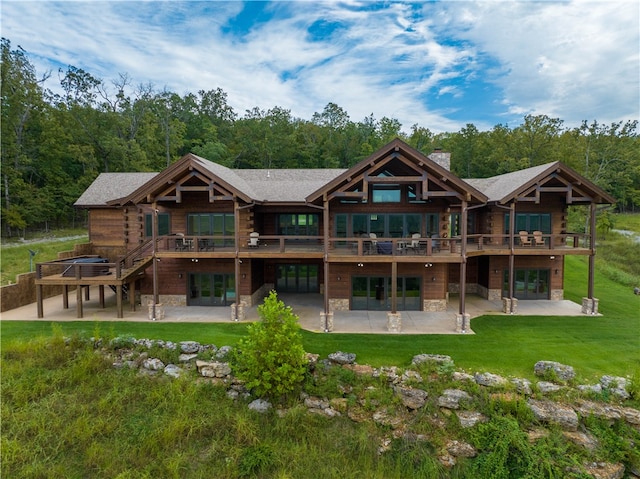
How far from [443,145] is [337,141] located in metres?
17.4

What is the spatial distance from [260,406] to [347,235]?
886 centimetres

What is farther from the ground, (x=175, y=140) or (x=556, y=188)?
(x=175, y=140)

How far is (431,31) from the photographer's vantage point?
19.2 meters

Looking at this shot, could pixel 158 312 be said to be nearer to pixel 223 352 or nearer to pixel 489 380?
pixel 223 352

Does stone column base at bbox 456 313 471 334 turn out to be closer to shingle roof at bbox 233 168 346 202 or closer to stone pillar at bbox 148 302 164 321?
shingle roof at bbox 233 168 346 202

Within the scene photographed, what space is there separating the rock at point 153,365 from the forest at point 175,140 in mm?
25331

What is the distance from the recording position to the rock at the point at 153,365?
10.1 m

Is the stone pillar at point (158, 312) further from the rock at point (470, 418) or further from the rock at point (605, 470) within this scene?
the rock at point (605, 470)

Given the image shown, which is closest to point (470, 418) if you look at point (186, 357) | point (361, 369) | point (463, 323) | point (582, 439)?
point (582, 439)

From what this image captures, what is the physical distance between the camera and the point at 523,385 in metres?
8.58

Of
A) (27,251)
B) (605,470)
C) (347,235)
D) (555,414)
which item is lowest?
(605,470)

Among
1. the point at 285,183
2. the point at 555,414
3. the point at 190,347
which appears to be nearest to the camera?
the point at 555,414

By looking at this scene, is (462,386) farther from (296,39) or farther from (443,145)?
(443,145)

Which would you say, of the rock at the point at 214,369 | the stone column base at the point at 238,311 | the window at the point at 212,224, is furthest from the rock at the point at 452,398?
→ the window at the point at 212,224
